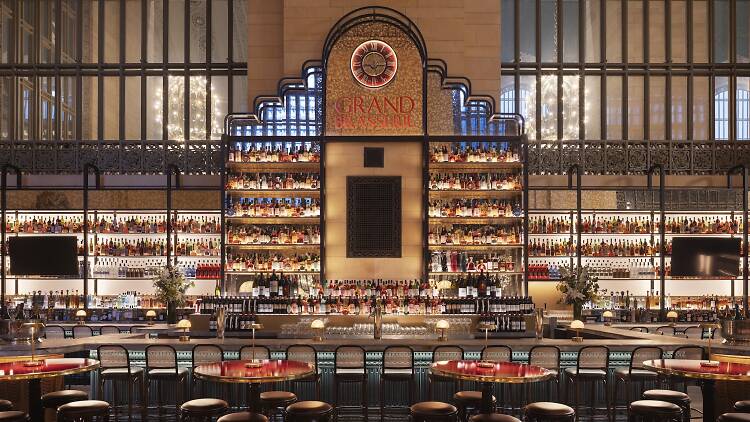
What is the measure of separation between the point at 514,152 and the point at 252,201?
12.7 ft

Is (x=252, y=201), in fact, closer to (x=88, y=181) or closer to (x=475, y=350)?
(x=88, y=181)

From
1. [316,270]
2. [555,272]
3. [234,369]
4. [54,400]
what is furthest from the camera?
[555,272]

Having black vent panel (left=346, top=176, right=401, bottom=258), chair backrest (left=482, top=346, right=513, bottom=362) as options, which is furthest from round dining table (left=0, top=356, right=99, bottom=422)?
black vent panel (left=346, top=176, right=401, bottom=258)

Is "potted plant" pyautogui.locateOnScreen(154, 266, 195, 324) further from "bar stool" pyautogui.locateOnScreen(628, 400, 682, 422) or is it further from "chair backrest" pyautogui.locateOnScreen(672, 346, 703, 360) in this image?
"bar stool" pyautogui.locateOnScreen(628, 400, 682, 422)

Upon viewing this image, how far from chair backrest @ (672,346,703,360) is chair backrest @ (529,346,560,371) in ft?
3.67

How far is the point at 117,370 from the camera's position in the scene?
8.04 m

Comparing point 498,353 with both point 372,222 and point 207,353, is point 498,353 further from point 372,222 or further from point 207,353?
point 372,222

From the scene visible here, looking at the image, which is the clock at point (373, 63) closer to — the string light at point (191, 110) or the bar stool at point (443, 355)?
the string light at point (191, 110)

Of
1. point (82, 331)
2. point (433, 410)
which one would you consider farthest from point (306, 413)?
point (82, 331)

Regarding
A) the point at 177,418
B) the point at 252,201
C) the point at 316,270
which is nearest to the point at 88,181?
the point at 252,201

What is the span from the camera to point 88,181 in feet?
44.2

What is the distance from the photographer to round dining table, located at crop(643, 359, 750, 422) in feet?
20.4

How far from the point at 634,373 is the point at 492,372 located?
245 centimetres

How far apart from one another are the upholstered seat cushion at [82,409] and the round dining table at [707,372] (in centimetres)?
444
